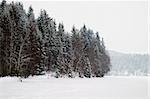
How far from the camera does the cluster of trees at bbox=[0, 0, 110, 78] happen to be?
157ft

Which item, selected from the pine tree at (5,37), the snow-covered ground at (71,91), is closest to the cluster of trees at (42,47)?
the pine tree at (5,37)

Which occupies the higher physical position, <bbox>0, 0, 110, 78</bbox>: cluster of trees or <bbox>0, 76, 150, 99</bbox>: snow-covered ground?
<bbox>0, 0, 110, 78</bbox>: cluster of trees

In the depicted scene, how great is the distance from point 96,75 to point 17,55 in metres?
28.1

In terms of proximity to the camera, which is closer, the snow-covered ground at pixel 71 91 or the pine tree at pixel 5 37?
the snow-covered ground at pixel 71 91

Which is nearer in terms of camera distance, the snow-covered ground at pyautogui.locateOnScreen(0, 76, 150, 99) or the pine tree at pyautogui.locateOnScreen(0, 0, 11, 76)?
the snow-covered ground at pyautogui.locateOnScreen(0, 76, 150, 99)

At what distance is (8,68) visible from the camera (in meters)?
48.1

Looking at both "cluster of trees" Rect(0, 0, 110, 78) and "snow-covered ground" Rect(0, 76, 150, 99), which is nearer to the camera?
"snow-covered ground" Rect(0, 76, 150, 99)

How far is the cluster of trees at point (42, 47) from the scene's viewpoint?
4772cm

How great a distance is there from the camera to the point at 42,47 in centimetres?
5559

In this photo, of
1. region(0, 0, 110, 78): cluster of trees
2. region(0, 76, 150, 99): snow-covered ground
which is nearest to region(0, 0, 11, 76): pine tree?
region(0, 0, 110, 78): cluster of trees

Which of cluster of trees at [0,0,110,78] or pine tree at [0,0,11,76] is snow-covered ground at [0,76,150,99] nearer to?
pine tree at [0,0,11,76]

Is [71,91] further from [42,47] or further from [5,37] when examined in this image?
[42,47]

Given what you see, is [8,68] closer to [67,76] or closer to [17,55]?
[17,55]

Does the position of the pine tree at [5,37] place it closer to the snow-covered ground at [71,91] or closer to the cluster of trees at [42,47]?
the cluster of trees at [42,47]
